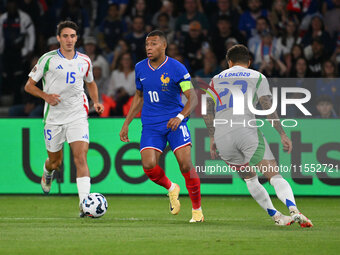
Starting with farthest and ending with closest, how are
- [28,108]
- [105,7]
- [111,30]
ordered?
[105,7] < [111,30] < [28,108]

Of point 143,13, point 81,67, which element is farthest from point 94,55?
point 81,67

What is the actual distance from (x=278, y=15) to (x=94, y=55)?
3.99 meters

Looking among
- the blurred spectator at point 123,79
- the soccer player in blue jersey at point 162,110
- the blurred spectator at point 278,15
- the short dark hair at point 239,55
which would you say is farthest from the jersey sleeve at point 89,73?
the blurred spectator at point 278,15

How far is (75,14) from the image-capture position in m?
17.2

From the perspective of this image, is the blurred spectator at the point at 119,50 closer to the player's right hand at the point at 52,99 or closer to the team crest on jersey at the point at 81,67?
the team crest on jersey at the point at 81,67

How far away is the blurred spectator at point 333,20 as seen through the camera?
16328 millimetres

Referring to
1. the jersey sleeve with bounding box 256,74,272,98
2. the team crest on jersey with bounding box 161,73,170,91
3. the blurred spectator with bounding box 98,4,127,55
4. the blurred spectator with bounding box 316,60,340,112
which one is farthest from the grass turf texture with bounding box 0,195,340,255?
the blurred spectator with bounding box 98,4,127,55

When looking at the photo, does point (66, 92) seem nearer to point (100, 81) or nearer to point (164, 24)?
point (100, 81)

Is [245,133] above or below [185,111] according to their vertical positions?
below

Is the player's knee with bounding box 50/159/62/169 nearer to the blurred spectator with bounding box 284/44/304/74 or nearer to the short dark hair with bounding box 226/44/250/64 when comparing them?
the short dark hair with bounding box 226/44/250/64

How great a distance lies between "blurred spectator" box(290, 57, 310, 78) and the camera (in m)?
14.4

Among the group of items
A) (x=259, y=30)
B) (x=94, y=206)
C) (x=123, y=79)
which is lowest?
(x=94, y=206)

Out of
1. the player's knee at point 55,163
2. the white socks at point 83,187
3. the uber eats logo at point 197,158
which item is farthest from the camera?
the uber eats logo at point 197,158

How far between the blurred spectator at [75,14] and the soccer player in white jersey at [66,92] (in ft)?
22.9
